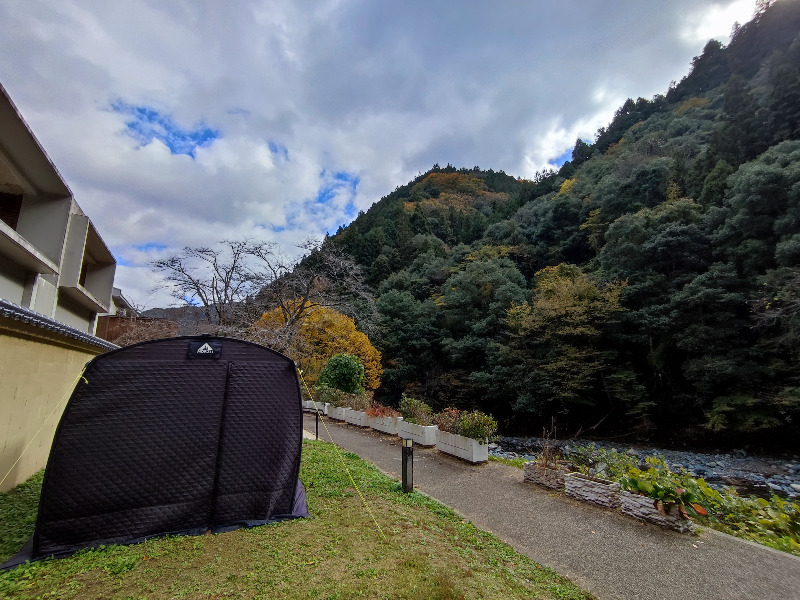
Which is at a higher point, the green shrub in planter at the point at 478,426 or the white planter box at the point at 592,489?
the green shrub in planter at the point at 478,426

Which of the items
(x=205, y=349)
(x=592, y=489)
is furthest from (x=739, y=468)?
(x=205, y=349)

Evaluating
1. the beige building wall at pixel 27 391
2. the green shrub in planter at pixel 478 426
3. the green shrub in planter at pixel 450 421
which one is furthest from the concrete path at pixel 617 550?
the beige building wall at pixel 27 391

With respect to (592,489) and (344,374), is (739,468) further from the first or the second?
(344,374)

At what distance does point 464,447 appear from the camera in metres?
7.85

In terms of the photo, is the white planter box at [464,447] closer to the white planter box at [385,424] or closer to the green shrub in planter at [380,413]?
the white planter box at [385,424]

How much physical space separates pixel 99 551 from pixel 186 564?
88 centimetres

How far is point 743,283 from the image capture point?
15789mm

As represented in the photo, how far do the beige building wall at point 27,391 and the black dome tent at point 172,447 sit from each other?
5.05 ft

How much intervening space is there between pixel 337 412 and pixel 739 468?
14.4 metres

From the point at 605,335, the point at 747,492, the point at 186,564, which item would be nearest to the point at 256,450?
the point at 186,564

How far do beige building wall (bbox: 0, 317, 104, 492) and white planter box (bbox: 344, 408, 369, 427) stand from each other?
830 centimetres

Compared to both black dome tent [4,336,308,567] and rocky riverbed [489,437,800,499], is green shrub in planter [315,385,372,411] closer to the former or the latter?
rocky riverbed [489,437,800,499]

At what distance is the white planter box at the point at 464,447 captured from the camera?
7652mm

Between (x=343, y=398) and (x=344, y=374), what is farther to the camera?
(x=343, y=398)
